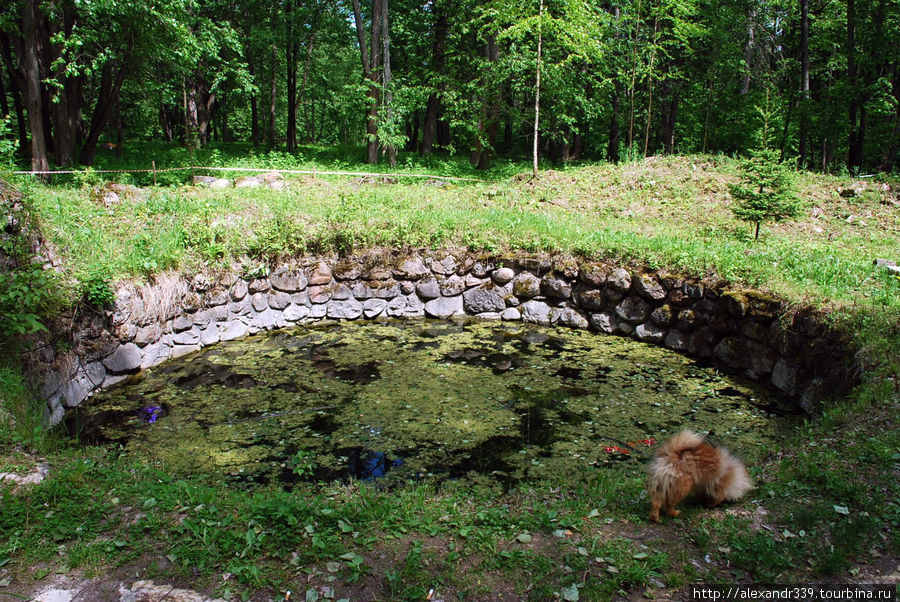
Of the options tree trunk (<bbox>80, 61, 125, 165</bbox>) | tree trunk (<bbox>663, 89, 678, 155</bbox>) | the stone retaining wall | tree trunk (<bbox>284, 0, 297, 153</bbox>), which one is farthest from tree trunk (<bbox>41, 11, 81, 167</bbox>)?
tree trunk (<bbox>663, 89, 678, 155</bbox>)

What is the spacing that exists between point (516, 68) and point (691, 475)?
1474 cm

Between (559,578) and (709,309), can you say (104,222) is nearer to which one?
(559,578)

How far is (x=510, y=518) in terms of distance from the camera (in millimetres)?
3490

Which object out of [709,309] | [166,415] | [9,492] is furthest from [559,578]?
[709,309]

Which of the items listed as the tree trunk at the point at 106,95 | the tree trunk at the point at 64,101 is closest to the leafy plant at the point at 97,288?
the tree trunk at the point at 64,101

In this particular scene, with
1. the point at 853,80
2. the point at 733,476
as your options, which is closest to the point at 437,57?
the point at 853,80

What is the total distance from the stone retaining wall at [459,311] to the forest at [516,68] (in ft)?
22.2

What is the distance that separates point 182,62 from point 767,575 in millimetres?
15648

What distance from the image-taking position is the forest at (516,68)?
1262 centimetres

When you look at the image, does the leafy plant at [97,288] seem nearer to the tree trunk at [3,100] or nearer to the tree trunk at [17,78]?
the tree trunk at [17,78]

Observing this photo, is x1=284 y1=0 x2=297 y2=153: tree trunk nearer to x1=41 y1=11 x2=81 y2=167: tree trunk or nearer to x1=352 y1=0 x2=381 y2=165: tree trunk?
x1=352 y1=0 x2=381 y2=165: tree trunk

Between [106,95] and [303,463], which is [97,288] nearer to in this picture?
[303,463]

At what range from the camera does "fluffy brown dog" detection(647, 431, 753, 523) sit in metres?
3.39

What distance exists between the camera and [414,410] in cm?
589
